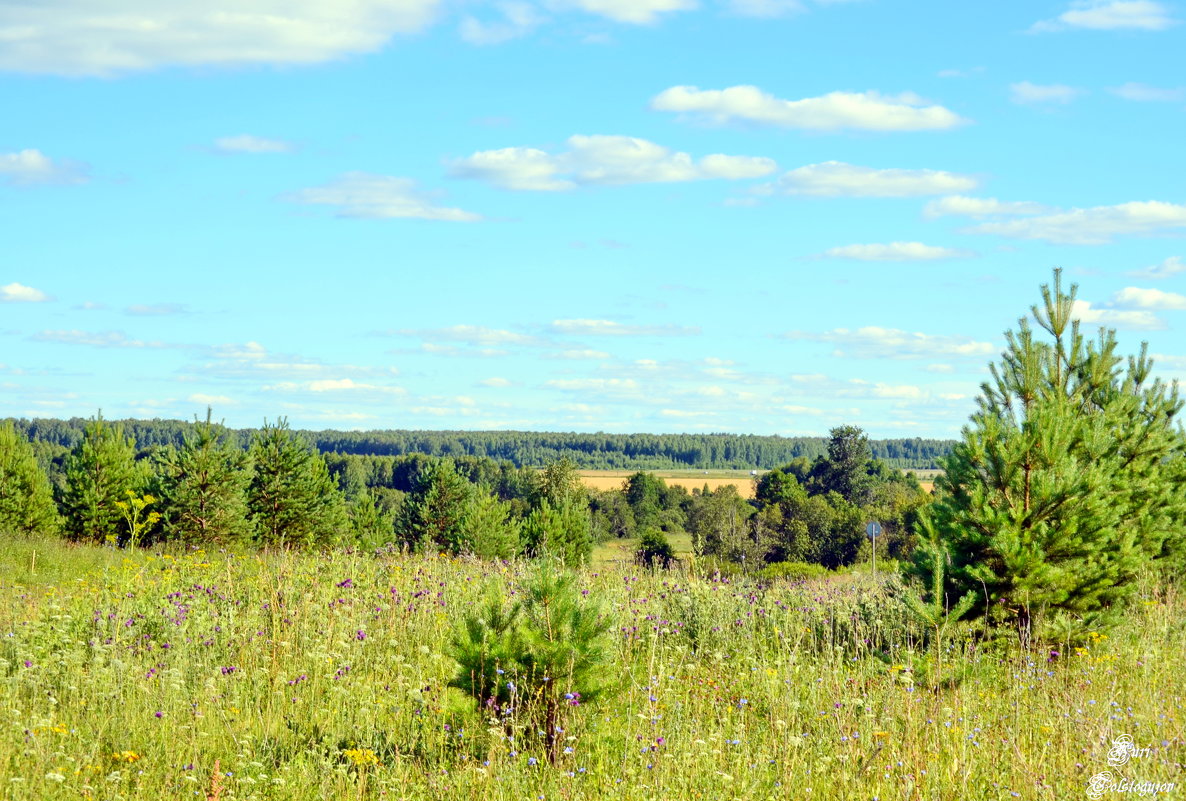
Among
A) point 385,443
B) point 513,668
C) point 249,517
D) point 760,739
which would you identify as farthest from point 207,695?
point 385,443

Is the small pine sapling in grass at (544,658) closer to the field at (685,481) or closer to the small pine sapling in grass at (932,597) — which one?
the small pine sapling in grass at (932,597)

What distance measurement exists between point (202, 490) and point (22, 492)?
20.7 feet

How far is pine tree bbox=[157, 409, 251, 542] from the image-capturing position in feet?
78.0

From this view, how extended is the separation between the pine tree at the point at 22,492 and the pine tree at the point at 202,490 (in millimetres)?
4307

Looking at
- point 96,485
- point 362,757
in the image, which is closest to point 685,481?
point 96,485

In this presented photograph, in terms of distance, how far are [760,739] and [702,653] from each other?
2.34 metres

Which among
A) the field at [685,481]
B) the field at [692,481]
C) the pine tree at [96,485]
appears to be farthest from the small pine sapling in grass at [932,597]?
the field at [685,481]

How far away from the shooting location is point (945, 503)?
29.1 ft

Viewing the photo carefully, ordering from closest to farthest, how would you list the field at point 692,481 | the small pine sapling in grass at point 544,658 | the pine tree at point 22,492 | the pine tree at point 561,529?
the small pine sapling in grass at point 544,658 → the pine tree at point 22,492 → the pine tree at point 561,529 → the field at point 692,481

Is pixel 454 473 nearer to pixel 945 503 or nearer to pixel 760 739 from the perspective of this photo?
pixel 945 503

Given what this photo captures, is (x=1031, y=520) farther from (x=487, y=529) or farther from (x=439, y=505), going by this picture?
(x=439, y=505)

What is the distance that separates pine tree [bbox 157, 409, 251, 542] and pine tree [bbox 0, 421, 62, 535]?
431cm

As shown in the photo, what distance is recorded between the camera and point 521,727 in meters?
5.09

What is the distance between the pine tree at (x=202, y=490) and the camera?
23781 millimetres
